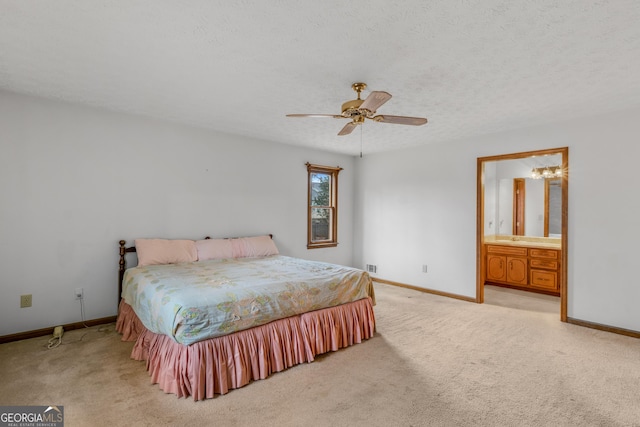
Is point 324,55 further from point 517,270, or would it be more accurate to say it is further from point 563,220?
point 517,270

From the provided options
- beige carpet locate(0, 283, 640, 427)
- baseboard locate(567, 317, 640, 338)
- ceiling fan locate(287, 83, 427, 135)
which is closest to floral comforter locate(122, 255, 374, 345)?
beige carpet locate(0, 283, 640, 427)

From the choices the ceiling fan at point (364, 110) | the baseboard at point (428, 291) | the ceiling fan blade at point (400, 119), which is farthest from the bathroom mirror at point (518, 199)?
the ceiling fan at point (364, 110)

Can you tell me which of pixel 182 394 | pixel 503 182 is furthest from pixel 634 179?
pixel 182 394

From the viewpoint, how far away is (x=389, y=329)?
3633 millimetres

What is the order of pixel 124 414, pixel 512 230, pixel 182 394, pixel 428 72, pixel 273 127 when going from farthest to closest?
pixel 512 230 < pixel 273 127 < pixel 428 72 < pixel 182 394 < pixel 124 414

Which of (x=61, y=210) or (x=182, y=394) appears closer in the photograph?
(x=182, y=394)

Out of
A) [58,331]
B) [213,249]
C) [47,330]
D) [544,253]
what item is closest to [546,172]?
[544,253]

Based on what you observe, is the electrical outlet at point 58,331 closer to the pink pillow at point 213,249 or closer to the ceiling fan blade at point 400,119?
the pink pillow at point 213,249

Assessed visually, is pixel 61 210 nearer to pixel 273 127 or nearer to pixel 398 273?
pixel 273 127

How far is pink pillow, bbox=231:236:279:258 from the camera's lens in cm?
448

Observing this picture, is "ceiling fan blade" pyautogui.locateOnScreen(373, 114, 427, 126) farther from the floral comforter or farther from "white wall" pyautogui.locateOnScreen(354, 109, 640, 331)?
"white wall" pyautogui.locateOnScreen(354, 109, 640, 331)

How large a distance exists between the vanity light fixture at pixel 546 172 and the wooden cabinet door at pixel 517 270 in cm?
159

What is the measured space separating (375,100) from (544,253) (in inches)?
180

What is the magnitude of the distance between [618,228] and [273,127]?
13.9 ft
